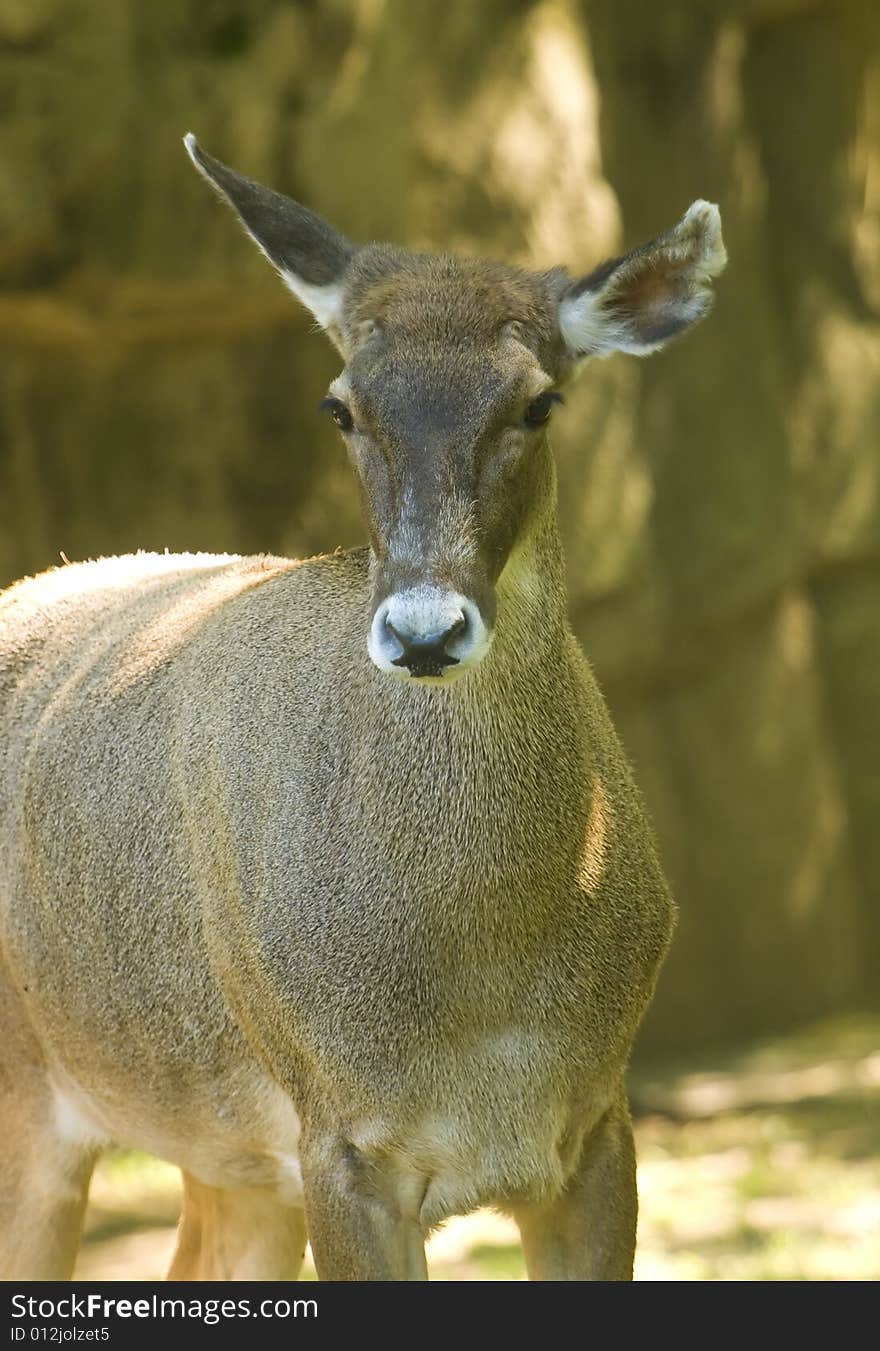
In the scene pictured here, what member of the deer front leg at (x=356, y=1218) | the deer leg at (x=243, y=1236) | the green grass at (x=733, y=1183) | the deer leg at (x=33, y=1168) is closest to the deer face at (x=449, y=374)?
the deer front leg at (x=356, y=1218)

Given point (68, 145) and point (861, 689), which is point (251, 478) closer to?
point (68, 145)

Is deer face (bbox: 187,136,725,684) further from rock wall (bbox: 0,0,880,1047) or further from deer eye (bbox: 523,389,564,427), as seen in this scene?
rock wall (bbox: 0,0,880,1047)

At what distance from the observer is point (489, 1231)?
8.98 meters

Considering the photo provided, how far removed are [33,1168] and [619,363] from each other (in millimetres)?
5858

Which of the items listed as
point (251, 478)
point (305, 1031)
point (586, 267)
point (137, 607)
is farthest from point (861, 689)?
point (305, 1031)

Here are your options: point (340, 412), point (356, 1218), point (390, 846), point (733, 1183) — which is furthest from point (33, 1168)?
point (733, 1183)

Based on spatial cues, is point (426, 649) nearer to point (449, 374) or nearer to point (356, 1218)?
point (449, 374)

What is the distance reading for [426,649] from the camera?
13.3ft

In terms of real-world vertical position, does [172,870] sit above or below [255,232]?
below

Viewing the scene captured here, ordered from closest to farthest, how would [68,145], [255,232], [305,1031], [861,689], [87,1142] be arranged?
1. [305,1031]
2. [255,232]
3. [87,1142]
4. [68,145]
5. [861,689]

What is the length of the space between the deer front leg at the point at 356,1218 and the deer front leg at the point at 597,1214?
1.29ft

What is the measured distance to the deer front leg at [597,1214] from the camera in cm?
482

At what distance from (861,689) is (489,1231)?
14.6 feet

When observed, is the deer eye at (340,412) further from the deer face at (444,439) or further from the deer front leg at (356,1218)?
the deer front leg at (356,1218)
